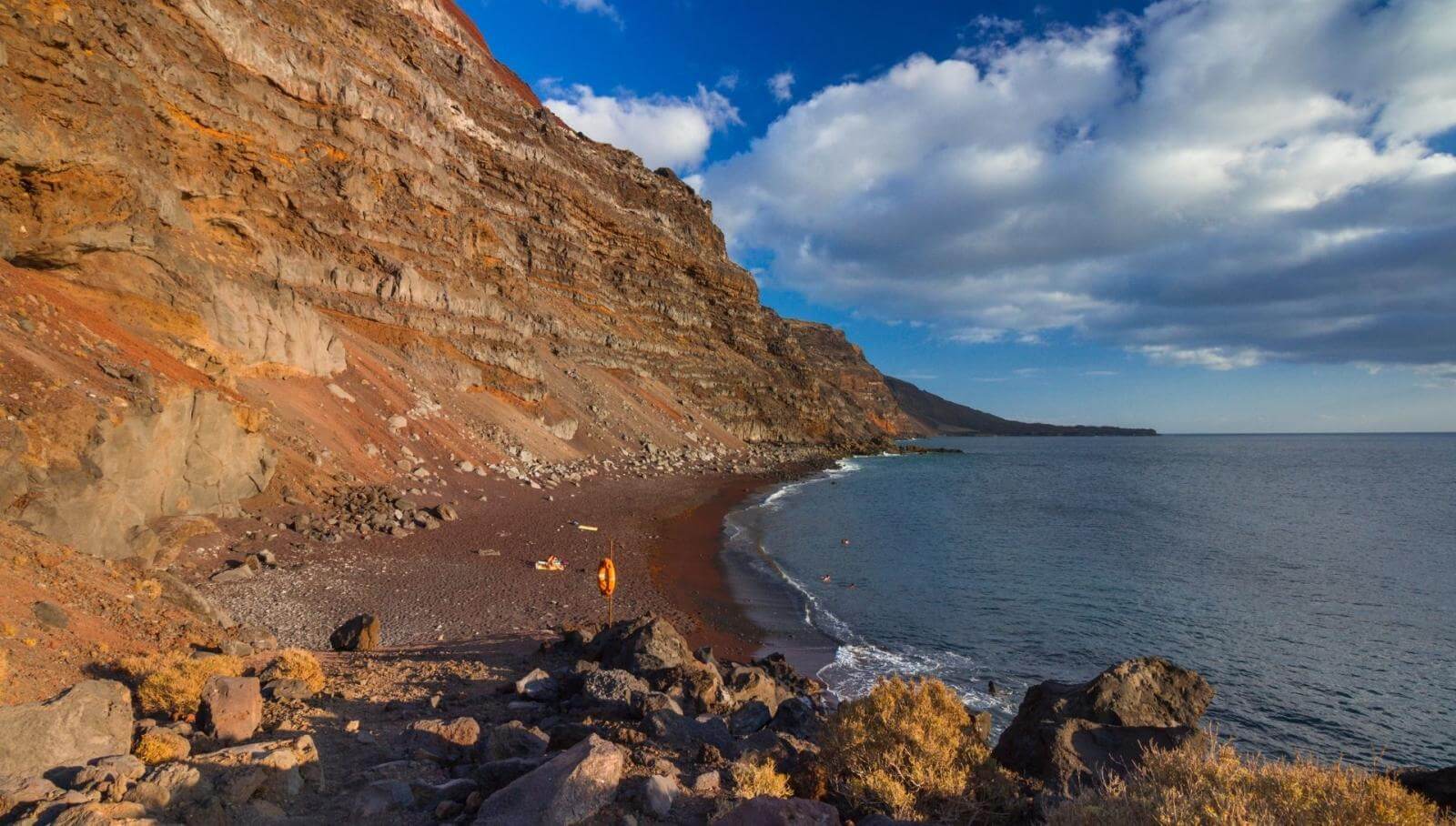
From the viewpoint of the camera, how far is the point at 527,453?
33000mm

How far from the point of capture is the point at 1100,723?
6844mm

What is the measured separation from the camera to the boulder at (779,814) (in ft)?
15.5

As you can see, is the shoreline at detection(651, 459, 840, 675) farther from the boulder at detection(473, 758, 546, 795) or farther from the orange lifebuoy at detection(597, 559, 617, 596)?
the boulder at detection(473, 758, 546, 795)

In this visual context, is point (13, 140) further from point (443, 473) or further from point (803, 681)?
point (803, 681)

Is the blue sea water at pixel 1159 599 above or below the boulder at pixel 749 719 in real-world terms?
below

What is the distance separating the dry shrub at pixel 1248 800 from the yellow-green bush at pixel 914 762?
1.05 metres

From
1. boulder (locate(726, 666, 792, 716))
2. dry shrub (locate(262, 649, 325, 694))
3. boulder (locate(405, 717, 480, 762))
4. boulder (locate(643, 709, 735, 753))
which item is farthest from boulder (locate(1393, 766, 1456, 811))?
dry shrub (locate(262, 649, 325, 694))

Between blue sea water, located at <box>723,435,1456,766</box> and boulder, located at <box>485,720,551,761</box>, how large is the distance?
7.54 meters

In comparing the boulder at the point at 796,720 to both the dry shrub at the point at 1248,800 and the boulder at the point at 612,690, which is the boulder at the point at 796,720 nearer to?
→ the boulder at the point at 612,690

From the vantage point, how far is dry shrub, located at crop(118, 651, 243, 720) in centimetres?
620

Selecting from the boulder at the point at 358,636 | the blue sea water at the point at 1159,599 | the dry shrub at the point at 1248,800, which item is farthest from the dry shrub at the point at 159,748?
the blue sea water at the point at 1159,599

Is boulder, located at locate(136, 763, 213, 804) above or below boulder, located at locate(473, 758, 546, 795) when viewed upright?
above

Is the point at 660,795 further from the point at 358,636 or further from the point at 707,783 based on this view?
the point at 358,636

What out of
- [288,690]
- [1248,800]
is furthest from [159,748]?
[1248,800]
